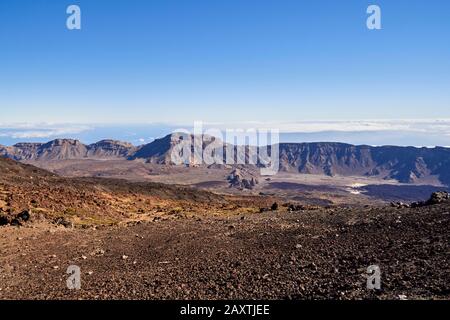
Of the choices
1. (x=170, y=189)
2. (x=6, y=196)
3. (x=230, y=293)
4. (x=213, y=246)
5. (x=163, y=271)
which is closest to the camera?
(x=230, y=293)

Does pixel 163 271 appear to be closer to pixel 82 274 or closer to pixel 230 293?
pixel 82 274

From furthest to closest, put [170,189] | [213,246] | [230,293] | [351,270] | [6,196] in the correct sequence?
[170,189]
[6,196]
[213,246]
[351,270]
[230,293]

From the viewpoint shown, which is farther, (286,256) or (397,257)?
(286,256)

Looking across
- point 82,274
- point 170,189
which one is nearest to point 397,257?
point 82,274

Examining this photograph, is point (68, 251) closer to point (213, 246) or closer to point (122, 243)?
point (122, 243)

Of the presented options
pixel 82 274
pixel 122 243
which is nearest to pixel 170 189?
pixel 122 243

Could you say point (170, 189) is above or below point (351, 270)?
below

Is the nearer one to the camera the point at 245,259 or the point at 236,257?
the point at 245,259
